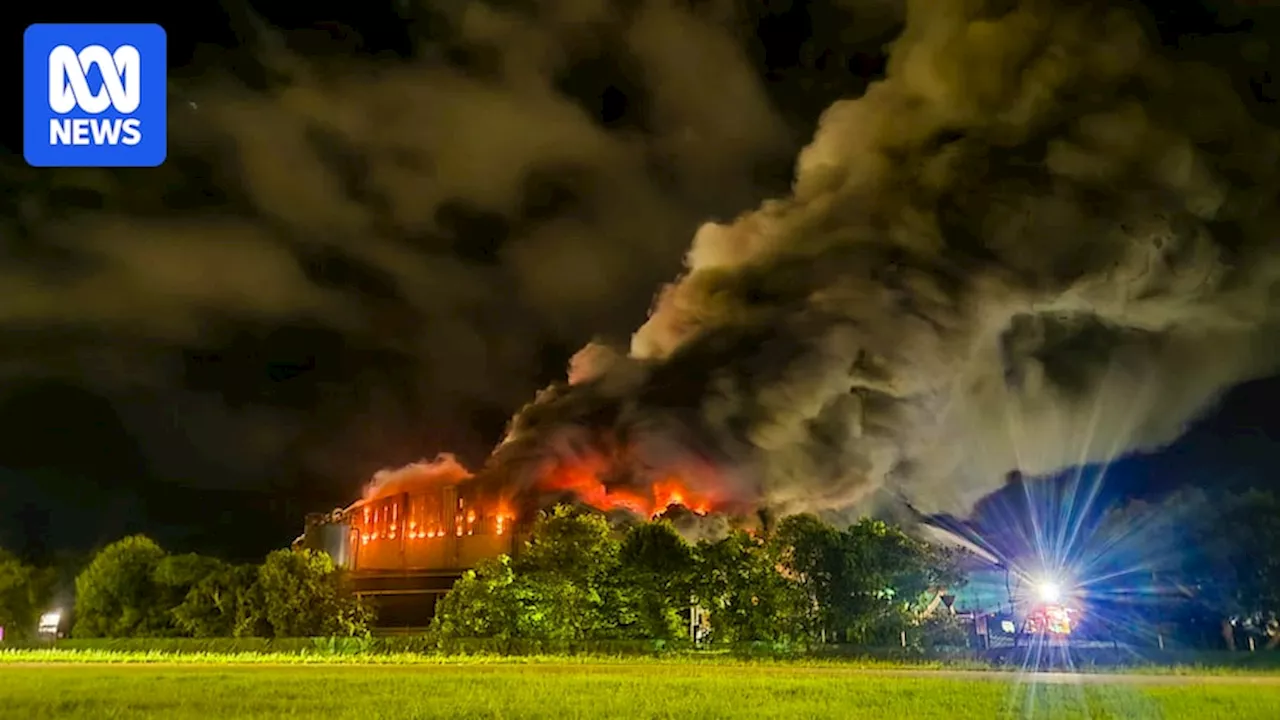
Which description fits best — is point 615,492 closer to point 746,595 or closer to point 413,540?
point 413,540

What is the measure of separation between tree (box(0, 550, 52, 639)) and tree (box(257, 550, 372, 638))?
1454cm

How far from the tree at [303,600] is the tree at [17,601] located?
47.7ft

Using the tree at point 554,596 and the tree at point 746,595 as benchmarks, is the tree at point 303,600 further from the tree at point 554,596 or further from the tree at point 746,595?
the tree at point 746,595

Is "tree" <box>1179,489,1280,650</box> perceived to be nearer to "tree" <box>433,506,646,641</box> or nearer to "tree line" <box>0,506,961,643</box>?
"tree line" <box>0,506,961,643</box>

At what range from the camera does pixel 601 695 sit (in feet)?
69.7

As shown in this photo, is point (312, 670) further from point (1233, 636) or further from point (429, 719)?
point (1233, 636)

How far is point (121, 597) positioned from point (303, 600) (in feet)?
33.8

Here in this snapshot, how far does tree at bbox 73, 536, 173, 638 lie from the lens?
1892 inches

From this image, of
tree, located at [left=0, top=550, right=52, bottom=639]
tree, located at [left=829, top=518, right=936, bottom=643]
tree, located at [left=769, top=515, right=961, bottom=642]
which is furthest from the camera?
tree, located at [left=0, top=550, right=52, bottom=639]

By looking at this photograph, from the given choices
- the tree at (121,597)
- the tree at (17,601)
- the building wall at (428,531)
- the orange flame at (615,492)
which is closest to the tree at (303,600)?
the tree at (121,597)

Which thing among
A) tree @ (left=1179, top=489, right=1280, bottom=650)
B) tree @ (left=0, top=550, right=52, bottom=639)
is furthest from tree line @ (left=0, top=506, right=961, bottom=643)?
tree @ (left=0, top=550, right=52, bottom=639)

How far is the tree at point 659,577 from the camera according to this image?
134ft

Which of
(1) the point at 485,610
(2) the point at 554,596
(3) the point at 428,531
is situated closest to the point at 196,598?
(1) the point at 485,610

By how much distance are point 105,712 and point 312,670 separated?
9919 mm
